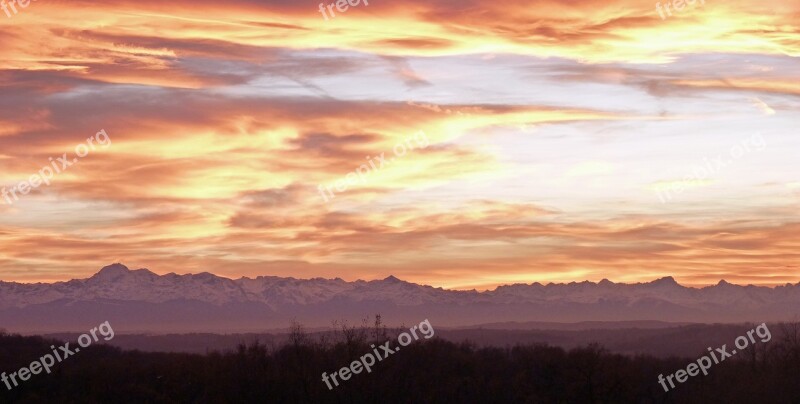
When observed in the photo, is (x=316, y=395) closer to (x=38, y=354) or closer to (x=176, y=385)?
(x=176, y=385)

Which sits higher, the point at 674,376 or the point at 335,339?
the point at 335,339

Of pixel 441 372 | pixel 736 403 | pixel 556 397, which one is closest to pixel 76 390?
pixel 441 372

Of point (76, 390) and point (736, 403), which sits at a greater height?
point (76, 390)

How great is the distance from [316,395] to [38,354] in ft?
159

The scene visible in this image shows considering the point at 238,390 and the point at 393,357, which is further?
the point at 393,357

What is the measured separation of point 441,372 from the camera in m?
108

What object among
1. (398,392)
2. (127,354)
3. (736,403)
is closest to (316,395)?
(398,392)

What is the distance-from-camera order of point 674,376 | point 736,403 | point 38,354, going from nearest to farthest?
point 736,403
point 674,376
point 38,354

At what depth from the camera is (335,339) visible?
113438 mm

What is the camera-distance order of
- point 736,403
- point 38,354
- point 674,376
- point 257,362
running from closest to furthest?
point 736,403
point 257,362
point 674,376
point 38,354

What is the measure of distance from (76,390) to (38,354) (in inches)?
1200

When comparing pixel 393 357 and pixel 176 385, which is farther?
pixel 393 357

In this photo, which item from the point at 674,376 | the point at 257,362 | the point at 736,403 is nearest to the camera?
the point at 736,403

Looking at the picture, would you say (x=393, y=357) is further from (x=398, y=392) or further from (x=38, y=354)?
(x=38, y=354)
